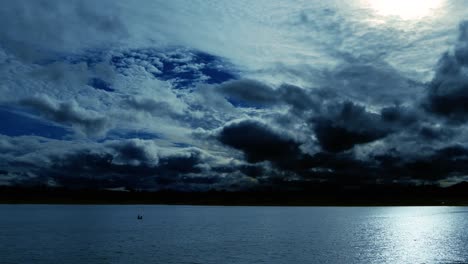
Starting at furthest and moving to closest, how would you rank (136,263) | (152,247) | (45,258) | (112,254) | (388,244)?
(388,244)
(152,247)
(112,254)
(45,258)
(136,263)

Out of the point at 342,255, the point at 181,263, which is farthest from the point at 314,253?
the point at 181,263

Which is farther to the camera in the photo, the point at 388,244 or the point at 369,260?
the point at 388,244

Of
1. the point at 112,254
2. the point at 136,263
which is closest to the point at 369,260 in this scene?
the point at 136,263

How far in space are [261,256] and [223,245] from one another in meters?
29.5

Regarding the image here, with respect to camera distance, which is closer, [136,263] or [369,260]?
[136,263]

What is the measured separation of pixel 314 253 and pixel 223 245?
32.1m

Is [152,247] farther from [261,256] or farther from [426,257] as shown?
[426,257]

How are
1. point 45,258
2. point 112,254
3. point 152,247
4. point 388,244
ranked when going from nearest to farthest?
point 45,258 < point 112,254 < point 152,247 < point 388,244

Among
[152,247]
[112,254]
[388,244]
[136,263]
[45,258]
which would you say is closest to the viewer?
[136,263]

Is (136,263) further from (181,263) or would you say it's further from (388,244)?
(388,244)

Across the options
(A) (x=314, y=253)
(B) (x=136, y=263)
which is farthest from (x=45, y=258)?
(A) (x=314, y=253)

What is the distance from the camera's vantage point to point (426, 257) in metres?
119

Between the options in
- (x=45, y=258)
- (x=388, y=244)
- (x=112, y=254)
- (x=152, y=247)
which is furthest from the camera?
(x=388, y=244)

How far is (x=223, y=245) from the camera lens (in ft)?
465
